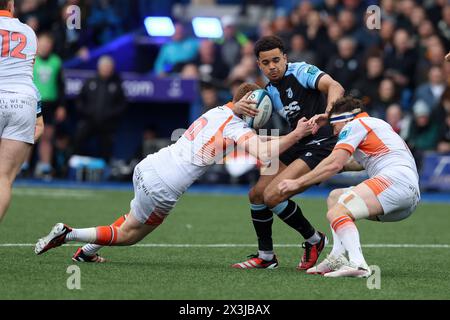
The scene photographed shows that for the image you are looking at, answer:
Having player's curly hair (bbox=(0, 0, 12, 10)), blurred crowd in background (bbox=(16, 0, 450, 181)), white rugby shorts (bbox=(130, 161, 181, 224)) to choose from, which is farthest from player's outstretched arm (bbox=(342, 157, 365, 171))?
blurred crowd in background (bbox=(16, 0, 450, 181))

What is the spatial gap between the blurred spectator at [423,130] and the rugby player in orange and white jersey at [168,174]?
9644mm

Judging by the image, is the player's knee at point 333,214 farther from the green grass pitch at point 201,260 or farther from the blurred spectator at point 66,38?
the blurred spectator at point 66,38

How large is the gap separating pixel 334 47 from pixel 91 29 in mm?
5785

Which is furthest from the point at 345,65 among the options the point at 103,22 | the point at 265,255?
the point at 265,255

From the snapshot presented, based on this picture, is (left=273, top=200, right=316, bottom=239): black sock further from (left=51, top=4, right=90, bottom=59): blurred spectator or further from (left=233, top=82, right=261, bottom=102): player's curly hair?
(left=51, top=4, right=90, bottom=59): blurred spectator

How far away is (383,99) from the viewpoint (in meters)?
19.0

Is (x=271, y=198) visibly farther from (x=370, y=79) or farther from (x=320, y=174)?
(x=370, y=79)

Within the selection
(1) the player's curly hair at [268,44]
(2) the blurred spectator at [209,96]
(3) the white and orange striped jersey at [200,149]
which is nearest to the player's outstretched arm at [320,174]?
(3) the white and orange striped jersey at [200,149]

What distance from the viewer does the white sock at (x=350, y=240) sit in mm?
8672

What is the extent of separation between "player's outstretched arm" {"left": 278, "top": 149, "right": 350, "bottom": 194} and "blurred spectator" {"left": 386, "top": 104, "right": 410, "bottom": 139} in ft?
32.1

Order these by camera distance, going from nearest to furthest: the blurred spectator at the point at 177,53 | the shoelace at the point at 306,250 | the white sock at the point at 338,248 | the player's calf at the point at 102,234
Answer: the white sock at the point at 338,248
the player's calf at the point at 102,234
the shoelace at the point at 306,250
the blurred spectator at the point at 177,53

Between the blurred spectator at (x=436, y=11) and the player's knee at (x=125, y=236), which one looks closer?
the player's knee at (x=125, y=236)

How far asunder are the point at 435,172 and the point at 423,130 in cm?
78
